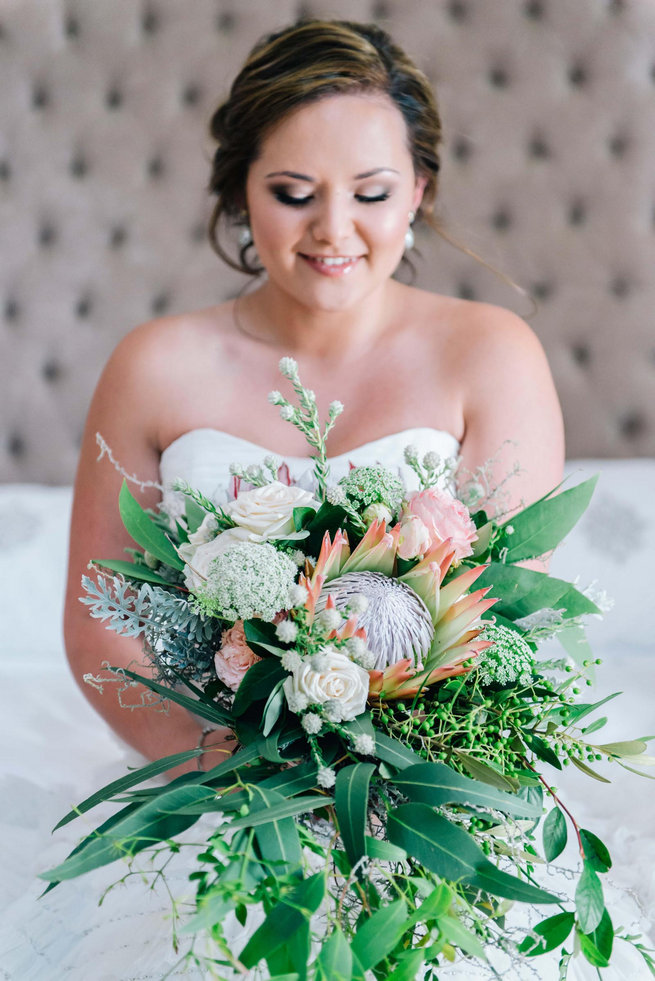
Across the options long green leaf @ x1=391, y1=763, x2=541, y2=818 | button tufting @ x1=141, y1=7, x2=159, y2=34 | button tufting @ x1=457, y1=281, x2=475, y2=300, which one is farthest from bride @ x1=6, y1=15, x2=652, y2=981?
button tufting @ x1=141, y1=7, x2=159, y2=34

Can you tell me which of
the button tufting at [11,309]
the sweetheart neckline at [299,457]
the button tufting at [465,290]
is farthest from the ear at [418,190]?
the button tufting at [11,309]

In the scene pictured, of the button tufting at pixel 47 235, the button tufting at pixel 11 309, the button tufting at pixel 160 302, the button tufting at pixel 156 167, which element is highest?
the button tufting at pixel 156 167

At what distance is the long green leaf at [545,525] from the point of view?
3.00 feet

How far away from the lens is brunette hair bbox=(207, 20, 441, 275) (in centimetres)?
138

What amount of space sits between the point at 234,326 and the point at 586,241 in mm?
1117

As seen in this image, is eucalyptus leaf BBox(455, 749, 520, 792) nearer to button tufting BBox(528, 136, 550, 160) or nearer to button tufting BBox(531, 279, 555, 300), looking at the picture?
button tufting BBox(531, 279, 555, 300)

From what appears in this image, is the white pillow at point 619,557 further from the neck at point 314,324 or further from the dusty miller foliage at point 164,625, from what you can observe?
the dusty miller foliage at point 164,625

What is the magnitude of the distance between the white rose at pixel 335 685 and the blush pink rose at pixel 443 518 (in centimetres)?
15

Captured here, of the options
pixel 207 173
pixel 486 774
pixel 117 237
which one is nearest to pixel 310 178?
pixel 486 774

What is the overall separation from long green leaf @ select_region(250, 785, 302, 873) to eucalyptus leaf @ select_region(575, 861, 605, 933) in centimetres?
26

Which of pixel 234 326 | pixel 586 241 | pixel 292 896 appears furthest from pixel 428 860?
pixel 586 241

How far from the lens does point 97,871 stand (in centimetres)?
104

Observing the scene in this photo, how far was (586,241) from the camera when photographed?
2.32m

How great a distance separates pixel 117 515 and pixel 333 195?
64 cm
